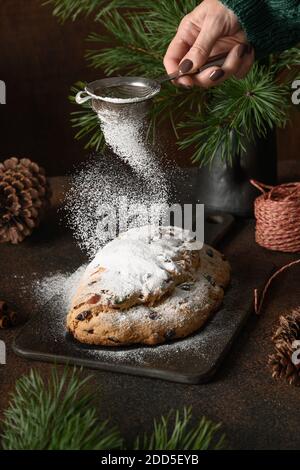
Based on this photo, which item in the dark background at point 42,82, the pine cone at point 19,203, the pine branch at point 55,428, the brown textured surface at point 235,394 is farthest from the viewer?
the dark background at point 42,82

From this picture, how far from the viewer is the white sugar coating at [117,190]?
47.6 inches

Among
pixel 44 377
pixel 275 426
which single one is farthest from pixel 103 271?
pixel 275 426

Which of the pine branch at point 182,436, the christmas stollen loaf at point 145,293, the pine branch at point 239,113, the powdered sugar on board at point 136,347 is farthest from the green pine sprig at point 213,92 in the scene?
the pine branch at point 182,436

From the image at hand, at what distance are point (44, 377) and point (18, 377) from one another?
35 millimetres

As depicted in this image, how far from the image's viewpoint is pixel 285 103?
3.93 ft

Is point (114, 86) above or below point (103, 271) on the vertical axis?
above

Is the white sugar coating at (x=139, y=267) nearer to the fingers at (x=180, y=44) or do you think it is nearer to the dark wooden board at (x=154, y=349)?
the dark wooden board at (x=154, y=349)

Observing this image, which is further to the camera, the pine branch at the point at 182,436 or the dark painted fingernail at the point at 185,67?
the dark painted fingernail at the point at 185,67

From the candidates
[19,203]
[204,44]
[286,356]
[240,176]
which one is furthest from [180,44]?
[286,356]

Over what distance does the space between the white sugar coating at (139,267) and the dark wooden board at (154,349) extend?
2.5 inches

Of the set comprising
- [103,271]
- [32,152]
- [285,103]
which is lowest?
[32,152]
